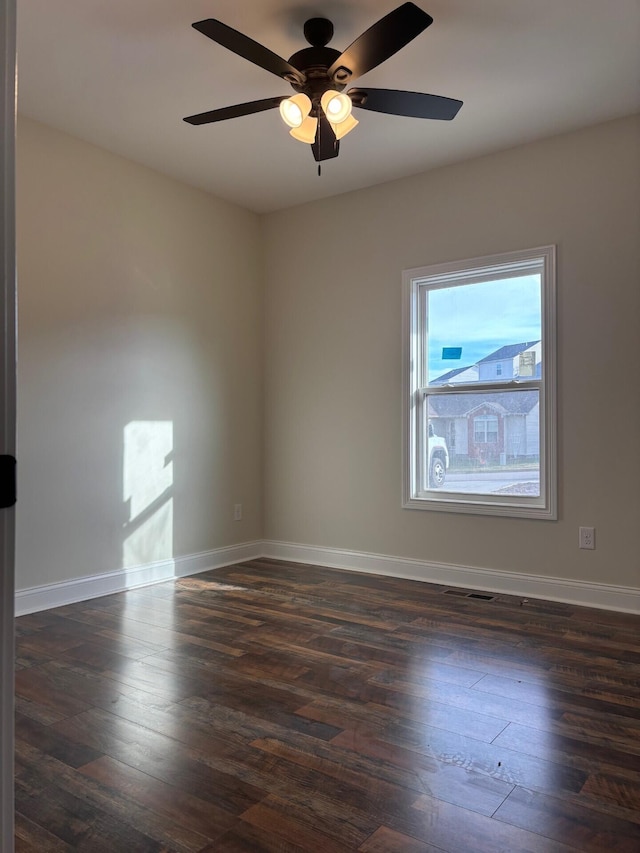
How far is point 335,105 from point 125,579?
303 cm

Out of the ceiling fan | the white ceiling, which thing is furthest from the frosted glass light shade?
the white ceiling

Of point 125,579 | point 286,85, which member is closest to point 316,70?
point 286,85

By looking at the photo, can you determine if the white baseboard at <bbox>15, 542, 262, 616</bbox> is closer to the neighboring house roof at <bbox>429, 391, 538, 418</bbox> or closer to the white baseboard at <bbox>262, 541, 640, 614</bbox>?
the white baseboard at <bbox>262, 541, 640, 614</bbox>

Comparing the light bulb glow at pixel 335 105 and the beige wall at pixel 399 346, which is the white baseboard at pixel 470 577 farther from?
the light bulb glow at pixel 335 105

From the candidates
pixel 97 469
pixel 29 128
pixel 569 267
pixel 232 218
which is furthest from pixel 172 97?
pixel 569 267

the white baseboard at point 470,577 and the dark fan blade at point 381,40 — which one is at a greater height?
the dark fan blade at point 381,40

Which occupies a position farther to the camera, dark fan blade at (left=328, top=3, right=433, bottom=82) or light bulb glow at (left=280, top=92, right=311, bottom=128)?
light bulb glow at (left=280, top=92, right=311, bottom=128)

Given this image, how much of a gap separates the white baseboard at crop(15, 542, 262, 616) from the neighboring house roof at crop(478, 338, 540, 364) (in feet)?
7.80

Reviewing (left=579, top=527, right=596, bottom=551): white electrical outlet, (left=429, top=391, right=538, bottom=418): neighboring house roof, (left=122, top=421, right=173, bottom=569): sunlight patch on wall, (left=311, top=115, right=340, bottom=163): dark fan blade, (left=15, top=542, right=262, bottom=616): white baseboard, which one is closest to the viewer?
(left=311, top=115, right=340, bottom=163): dark fan blade

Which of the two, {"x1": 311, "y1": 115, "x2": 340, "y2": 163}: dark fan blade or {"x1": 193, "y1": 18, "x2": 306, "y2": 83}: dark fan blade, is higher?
{"x1": 193, "y1": 18, "x2": 306, "y2": 83}: dark fan blade

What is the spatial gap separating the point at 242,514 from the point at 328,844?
3575 millimetres

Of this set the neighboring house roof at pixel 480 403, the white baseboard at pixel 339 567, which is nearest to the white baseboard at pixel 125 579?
Answer: the white baseboard at pixel 339 567

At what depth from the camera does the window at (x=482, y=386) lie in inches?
157

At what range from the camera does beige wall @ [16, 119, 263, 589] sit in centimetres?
369
